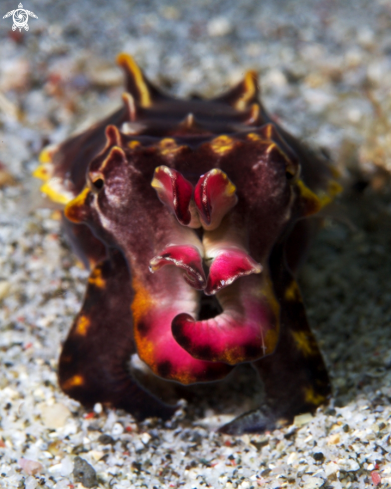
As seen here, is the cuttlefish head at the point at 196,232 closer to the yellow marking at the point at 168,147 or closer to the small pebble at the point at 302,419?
the yellow marking at the point at 168,147

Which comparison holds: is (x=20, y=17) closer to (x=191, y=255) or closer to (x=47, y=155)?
(x=47, y=155)

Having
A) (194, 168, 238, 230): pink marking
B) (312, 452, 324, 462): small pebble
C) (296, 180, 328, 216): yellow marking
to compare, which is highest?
(194, 168, 238, 230): pink marking

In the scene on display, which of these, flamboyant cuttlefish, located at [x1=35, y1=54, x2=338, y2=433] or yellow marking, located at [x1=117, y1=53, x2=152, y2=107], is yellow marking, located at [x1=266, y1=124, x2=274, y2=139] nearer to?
flamboyant cuttlefish, located at [x1=35, y1=54, x2=338, y2=433]

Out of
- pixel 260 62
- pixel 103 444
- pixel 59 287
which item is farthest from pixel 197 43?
pixel 103 444

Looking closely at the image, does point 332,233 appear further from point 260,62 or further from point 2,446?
point 2,446

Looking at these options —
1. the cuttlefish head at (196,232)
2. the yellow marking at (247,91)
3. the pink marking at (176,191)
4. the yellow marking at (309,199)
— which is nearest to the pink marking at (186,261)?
the cuttlefish head at (196,232)

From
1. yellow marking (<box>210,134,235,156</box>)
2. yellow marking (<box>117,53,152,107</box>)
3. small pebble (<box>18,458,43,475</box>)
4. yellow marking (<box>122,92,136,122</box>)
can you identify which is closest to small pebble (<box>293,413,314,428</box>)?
small pebble (<box>18,458,43,475</box>)
